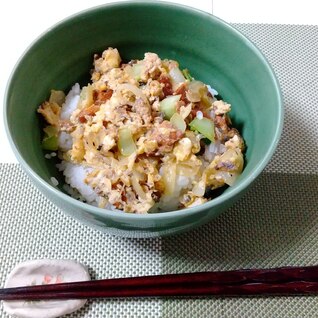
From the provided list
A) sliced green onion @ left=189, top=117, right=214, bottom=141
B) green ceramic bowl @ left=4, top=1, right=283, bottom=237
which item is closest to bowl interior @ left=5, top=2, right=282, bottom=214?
green ceramic bowl @ left=4, top=1, right=283, bottom=237

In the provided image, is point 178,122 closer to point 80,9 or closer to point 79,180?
point 79,180

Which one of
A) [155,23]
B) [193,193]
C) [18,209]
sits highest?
[155,23]

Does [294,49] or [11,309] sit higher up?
[294,49]

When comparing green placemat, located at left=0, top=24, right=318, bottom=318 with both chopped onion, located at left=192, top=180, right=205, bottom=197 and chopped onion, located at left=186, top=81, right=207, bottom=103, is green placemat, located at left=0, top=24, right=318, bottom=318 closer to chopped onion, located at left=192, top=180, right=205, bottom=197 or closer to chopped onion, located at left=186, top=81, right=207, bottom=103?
chopped onion, located at left=192, top=180, right=205, bottom=197

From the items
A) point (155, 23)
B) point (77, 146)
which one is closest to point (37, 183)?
point (77, 146)

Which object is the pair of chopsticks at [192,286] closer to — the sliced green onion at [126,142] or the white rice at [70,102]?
the sliced green onion at [126,142]

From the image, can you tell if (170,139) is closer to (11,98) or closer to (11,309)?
(11,98)
